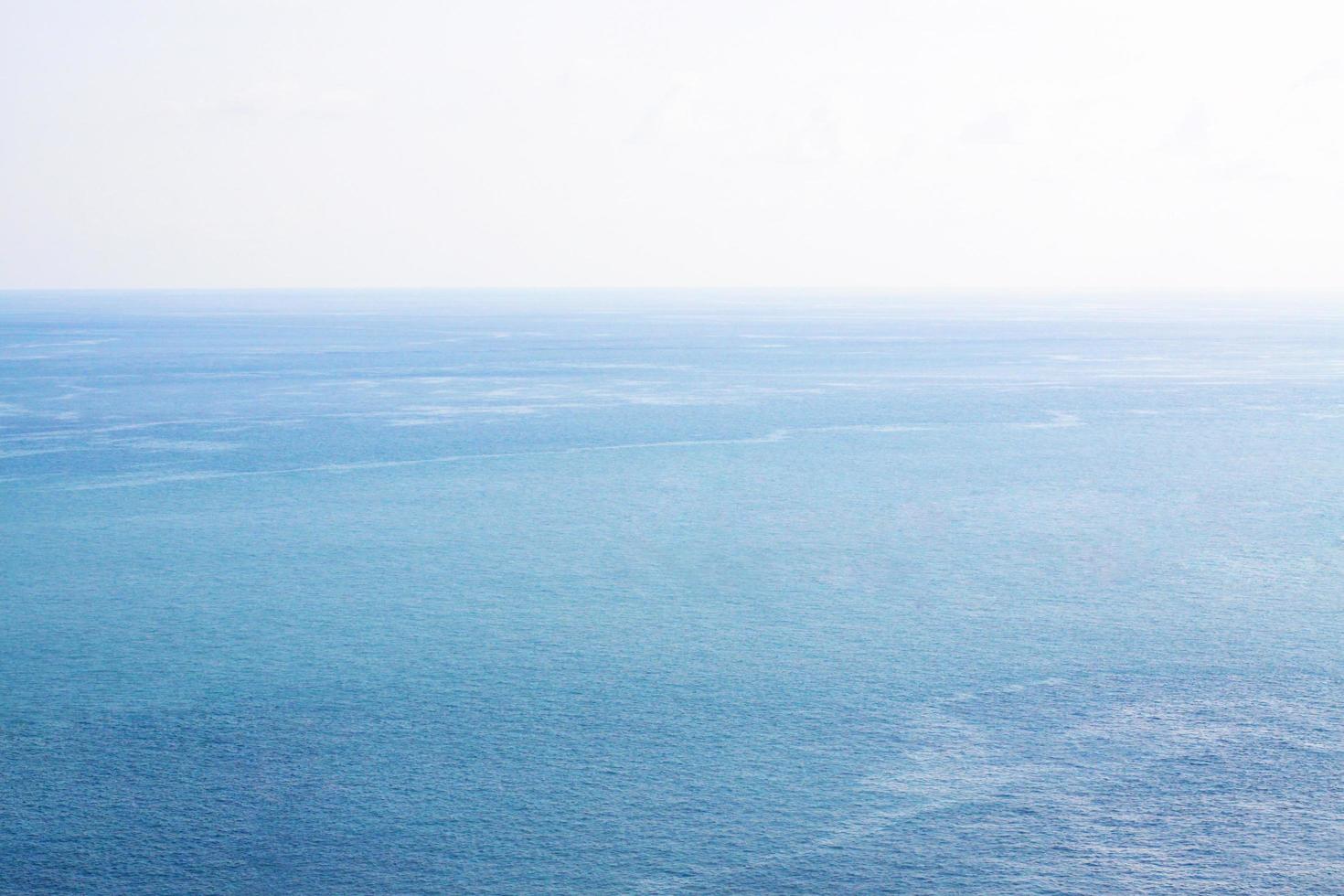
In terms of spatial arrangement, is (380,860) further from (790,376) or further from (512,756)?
(790,376)

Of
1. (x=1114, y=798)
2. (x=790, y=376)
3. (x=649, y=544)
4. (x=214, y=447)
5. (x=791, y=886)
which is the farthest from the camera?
(x=790, y=376)

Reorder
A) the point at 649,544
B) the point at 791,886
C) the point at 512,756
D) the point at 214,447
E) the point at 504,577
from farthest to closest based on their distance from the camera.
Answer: the point at 214,447 → the point at 649,544 → the point at 504,577 → the point at 512,756 → the point at 791,886

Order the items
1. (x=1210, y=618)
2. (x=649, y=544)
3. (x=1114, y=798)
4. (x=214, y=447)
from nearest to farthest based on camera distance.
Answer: (x=1114, y=798) → (x=1210, y=618) → (x=649, y=544) → (x=214, y=447)

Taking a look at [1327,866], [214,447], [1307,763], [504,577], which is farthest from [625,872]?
[214,447]

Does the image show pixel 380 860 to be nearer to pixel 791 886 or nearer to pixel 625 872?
pixel 625 872

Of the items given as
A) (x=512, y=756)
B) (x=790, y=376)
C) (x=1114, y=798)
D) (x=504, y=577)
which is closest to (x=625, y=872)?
(x=512, y=756)

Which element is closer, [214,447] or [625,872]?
[625,872]
